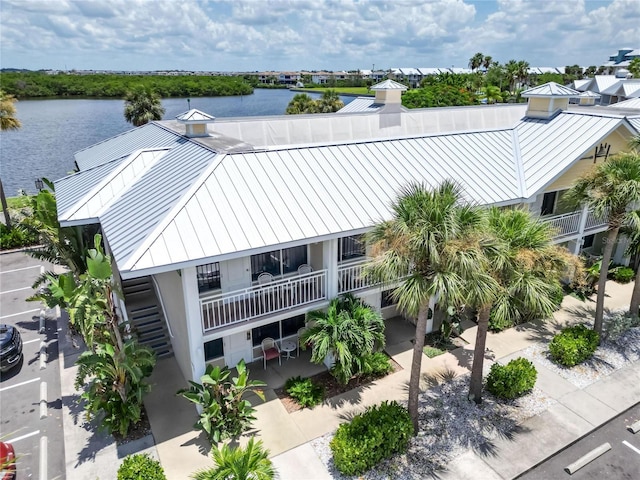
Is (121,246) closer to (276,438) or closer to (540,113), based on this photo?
(276,438)

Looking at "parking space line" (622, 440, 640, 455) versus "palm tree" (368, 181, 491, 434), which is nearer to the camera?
"palm tree" (368, 181, 491, 434)

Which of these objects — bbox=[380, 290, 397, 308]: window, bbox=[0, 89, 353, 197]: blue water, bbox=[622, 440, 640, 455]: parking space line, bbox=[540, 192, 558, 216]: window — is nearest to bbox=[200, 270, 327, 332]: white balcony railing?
bbox=[380, 290, 397, 308]: window

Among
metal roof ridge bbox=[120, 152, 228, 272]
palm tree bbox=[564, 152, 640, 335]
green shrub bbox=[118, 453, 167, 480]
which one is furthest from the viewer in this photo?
palm tree bbox=[564, 152, 640, 335]

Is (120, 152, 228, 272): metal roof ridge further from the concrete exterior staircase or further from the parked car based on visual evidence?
the concrete exterior staircase

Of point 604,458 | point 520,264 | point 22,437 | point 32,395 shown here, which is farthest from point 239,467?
point 604,458

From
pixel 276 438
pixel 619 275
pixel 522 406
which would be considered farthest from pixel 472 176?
pixel 276 438

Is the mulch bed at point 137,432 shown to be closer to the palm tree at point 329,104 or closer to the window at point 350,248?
the window at point 350,248

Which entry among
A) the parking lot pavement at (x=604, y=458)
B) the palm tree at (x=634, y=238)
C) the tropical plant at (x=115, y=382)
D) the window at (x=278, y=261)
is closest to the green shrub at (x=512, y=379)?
the parking lot pavement at (x=604, y=458)
